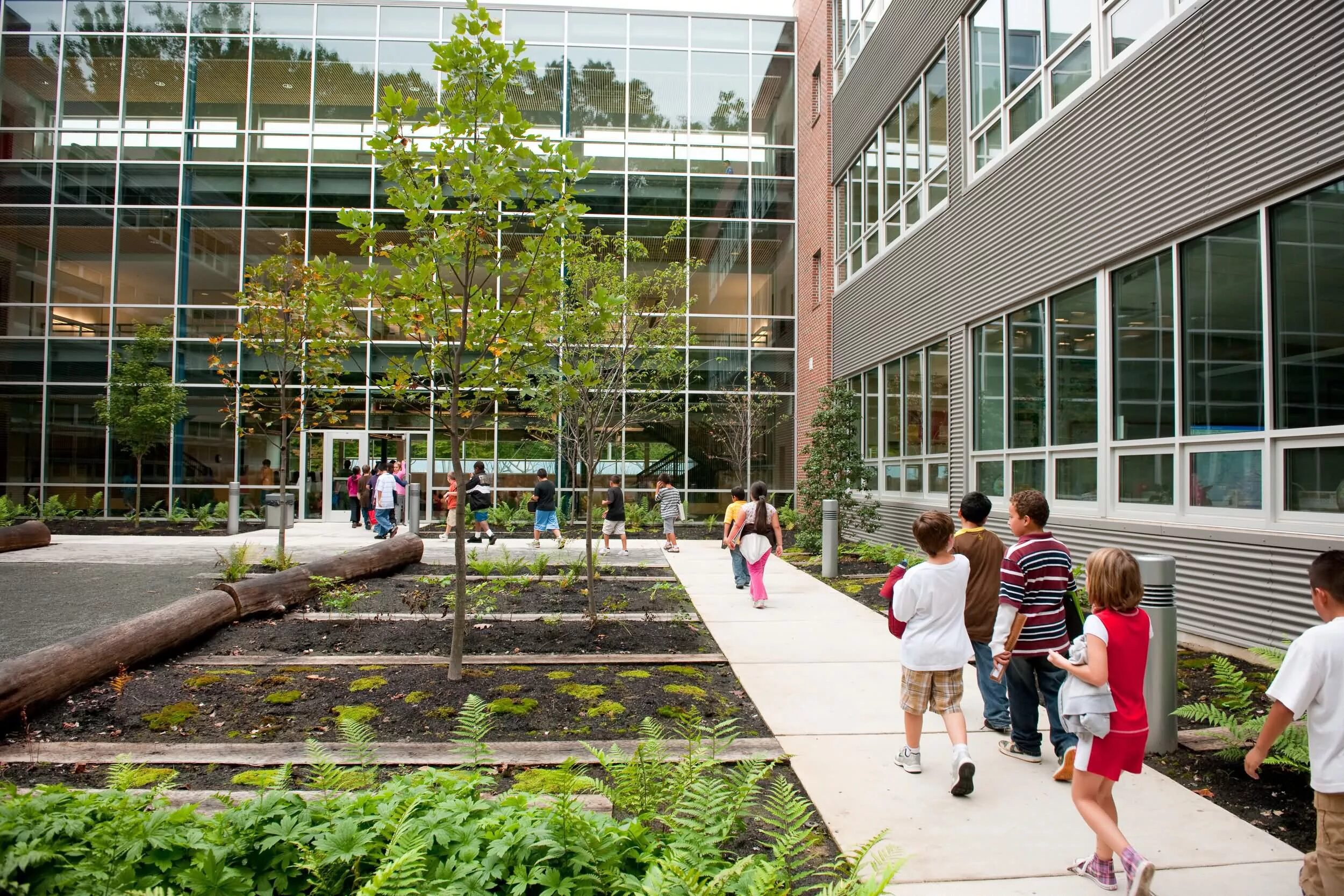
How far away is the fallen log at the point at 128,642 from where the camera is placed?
5082mm

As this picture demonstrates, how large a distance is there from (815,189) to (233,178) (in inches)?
677

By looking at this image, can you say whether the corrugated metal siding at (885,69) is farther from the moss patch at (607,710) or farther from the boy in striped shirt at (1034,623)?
the moss patch at (607,710)

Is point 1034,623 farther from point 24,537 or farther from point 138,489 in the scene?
point 138,489

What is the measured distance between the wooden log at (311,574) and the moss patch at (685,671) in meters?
4.73

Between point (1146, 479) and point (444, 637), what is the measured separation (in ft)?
24.2

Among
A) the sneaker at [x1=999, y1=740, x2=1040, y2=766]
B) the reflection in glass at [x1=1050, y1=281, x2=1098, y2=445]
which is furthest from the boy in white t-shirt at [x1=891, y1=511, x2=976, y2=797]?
the reflection in glass at [x1=1050, y1=281, x2=1098, y2=445]

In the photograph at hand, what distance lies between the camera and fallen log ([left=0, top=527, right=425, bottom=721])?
16.7ft

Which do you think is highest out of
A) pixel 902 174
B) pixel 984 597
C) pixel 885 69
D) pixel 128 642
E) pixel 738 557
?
pixel 885 69

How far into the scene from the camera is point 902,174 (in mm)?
15023

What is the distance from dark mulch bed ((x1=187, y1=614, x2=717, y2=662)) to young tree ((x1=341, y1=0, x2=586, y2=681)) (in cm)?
135

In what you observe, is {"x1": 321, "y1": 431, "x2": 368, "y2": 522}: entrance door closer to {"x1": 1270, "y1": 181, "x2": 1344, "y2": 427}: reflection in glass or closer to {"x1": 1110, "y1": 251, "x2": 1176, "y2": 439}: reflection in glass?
{"x1": 1110, "y1": 251, "x2": 1176, "y2": 439}: reflection in glass

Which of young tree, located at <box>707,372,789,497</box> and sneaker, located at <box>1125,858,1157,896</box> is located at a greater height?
young tree, located at <box>707,372,789,497</box>

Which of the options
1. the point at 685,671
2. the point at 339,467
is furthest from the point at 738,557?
the point at 339,467

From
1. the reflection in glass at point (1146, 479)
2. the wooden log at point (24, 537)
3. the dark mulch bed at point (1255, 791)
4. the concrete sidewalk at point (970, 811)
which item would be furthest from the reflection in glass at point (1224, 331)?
the wooden log at point (24, 537)
